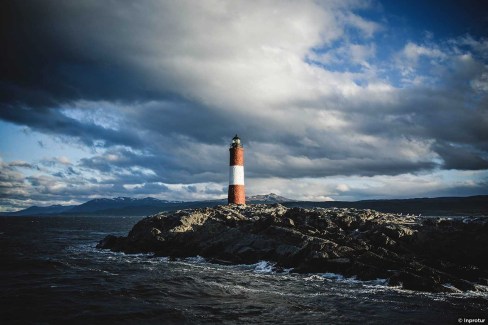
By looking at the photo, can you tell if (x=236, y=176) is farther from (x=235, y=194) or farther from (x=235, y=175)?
(x=235, y=194)

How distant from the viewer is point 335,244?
2241cm

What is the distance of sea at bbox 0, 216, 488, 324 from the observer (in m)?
12.6

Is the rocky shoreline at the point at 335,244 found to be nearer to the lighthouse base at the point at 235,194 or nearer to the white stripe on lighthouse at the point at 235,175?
the lighthouse base at the point at 235,194

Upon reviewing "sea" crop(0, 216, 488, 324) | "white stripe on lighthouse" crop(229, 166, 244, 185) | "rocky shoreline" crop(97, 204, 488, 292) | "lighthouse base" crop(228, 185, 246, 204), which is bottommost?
"sea" crop(0, 216, 488, 324)

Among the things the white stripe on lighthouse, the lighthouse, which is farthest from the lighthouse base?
the white stripe on lighthouse

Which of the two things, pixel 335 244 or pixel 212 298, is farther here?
pixel 335 244

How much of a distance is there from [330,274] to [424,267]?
4.93 meters

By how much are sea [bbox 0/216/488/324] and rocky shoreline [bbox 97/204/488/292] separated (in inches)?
46.3

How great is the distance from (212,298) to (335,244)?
1009cm

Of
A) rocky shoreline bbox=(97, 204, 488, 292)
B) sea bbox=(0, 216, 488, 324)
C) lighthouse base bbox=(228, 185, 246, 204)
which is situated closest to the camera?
sea bbox=(0, 216, 488, 324)

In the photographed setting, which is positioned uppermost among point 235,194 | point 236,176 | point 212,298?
point 236,176

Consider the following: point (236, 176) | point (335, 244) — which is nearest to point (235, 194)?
point (236, 176)

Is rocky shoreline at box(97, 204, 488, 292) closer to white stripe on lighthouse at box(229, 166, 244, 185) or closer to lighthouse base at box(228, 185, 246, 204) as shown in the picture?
lighthouse base at box(228, 185, 246, 204)

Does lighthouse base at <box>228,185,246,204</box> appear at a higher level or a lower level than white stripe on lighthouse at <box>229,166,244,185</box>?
lower
